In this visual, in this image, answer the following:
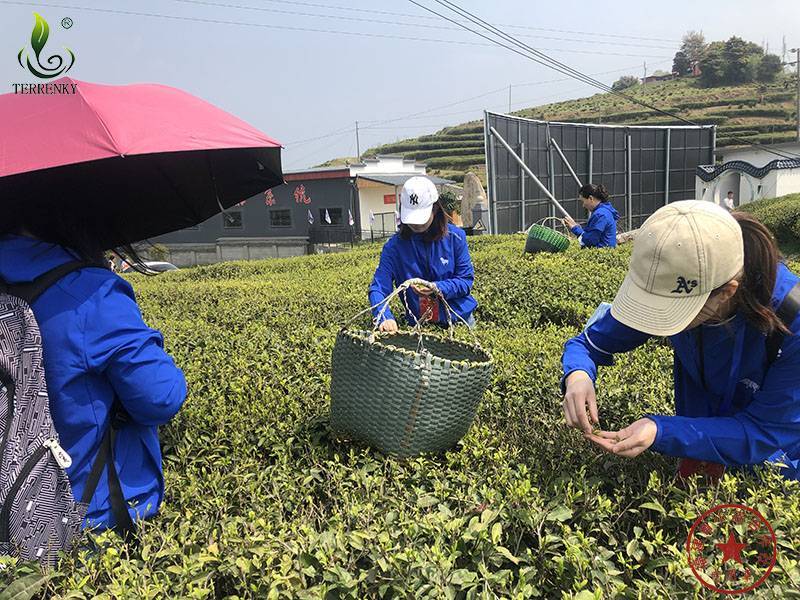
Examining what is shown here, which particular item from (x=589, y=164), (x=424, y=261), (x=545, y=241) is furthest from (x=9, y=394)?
(x=589, y=164)

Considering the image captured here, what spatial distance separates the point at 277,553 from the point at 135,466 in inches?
21.5

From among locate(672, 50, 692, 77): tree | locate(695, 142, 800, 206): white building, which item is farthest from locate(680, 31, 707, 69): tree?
locate(695, 142, 800, 206): white building

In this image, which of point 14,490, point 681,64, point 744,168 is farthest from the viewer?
point 681,64

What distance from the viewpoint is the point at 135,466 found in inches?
72.4

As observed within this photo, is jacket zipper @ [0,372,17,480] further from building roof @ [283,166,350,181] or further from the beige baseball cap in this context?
building roof @ [283,166,350,181]

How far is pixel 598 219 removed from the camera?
7.94 m

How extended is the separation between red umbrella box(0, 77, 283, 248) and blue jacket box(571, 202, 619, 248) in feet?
19.9

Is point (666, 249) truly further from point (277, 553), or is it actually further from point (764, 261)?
→ point (277, 553)

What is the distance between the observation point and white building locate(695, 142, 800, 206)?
81.0ft

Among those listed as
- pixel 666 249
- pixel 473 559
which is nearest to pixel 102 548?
pixel 473 559

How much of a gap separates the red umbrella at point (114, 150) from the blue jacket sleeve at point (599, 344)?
4.23 feet

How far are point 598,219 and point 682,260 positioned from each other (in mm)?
6816

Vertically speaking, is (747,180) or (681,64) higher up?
(681,64)

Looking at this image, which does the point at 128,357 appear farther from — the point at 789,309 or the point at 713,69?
the point at 713,69
